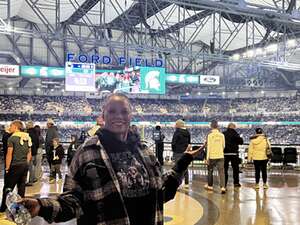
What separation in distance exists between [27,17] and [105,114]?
25.9 m

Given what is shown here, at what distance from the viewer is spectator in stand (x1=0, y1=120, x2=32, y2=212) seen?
613 centimetres

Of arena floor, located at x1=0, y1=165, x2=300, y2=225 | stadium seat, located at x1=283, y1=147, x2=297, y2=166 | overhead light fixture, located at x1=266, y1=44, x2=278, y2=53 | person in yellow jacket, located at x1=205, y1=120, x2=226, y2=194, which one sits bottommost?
arena floor, located at x1=0, y1=165, x2=300, y2=225

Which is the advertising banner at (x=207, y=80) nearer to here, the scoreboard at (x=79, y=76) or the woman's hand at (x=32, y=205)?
the scoreboard at (x=79, y=76)

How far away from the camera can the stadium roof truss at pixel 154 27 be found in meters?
14.8

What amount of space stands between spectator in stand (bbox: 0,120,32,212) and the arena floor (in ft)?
1.72

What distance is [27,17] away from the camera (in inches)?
1030

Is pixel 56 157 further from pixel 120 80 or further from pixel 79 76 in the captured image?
pixel 120 80

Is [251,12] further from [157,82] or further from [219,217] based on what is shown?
[219,217]

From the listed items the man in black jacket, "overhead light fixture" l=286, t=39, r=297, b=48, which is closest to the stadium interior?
"overhead light fixture" l=286, t=39, r=297, b=48

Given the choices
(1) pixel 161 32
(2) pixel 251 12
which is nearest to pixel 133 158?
(2) pixel 251 12

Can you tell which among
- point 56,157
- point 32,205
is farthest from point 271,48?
point 32,205

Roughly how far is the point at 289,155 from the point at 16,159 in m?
9.10

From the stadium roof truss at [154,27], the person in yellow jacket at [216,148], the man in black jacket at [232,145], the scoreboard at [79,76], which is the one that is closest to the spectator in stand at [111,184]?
the person in yellow jacket at [216,148]

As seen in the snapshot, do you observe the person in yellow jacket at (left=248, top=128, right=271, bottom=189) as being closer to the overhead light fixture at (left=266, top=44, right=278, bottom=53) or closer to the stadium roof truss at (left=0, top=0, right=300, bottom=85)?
the stadium roof truss at (left=0, top=0, right=300, bottom=85)
